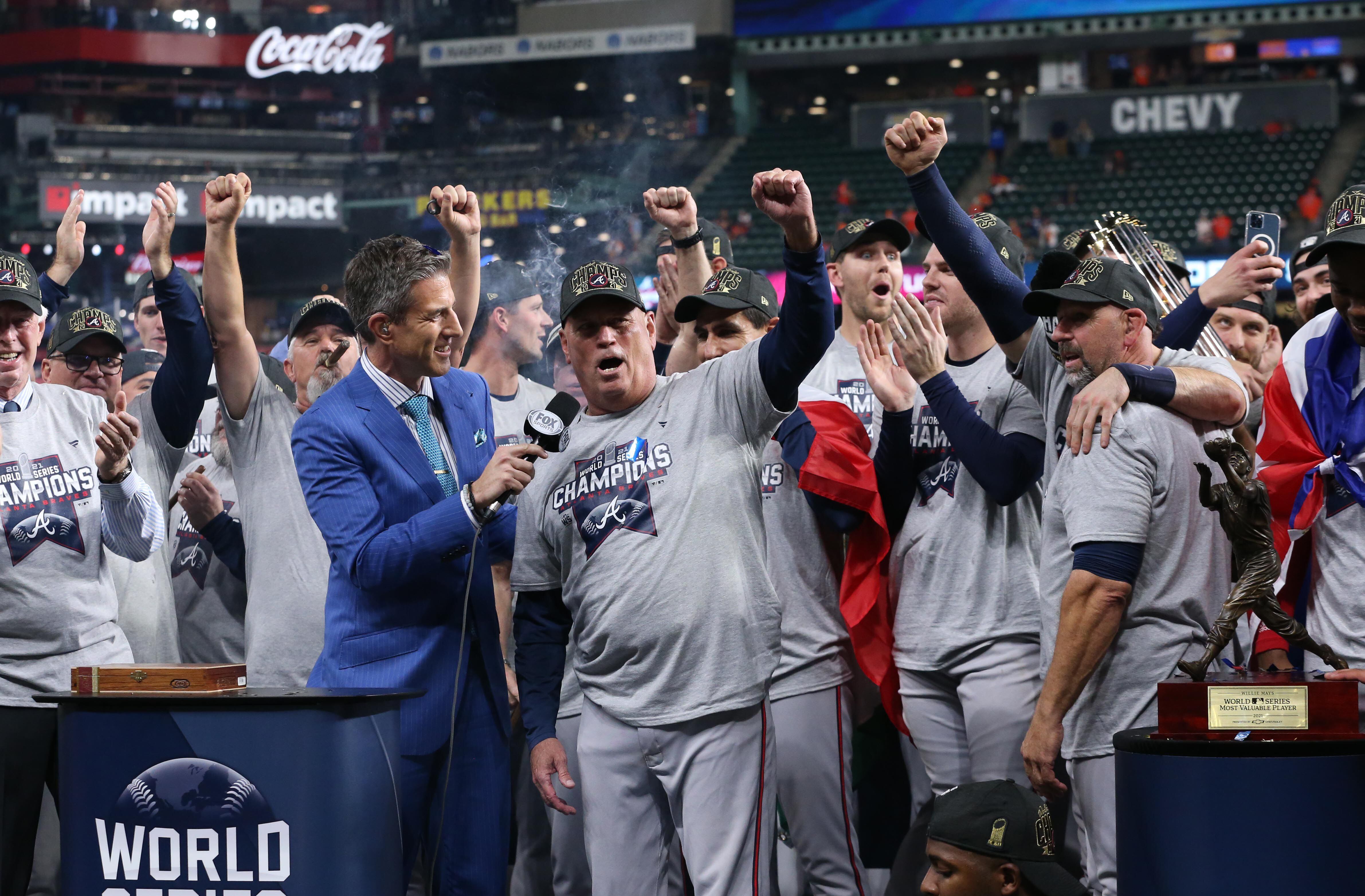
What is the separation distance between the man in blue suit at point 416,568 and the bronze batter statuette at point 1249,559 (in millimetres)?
1476

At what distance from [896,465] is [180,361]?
1.88m

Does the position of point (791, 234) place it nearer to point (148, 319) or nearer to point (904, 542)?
point (904, 542)

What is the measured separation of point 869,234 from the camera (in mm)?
4125

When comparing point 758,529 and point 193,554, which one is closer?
point 758,529

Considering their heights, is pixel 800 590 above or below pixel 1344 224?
below

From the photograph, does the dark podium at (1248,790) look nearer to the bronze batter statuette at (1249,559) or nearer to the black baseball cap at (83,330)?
the bronze batter statuette at (1249,559)

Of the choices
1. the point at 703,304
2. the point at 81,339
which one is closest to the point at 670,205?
the point at 703,304

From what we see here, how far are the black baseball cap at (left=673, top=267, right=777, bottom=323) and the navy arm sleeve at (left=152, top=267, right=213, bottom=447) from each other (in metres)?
1.23

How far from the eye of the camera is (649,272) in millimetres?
20531

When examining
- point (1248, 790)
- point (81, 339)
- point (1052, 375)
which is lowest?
point (1248, 790)

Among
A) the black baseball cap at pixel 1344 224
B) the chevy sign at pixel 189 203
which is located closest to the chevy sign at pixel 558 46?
the chevy sign at pixel 189 203

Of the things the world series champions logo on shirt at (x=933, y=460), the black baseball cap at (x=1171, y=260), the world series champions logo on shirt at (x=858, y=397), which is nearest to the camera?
the world series champions logo on shirt at (x=933, y=460)

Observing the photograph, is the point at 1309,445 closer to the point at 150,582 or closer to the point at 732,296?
the point at 732,296

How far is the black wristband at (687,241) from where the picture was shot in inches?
158
